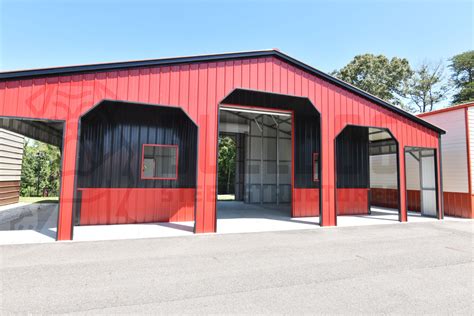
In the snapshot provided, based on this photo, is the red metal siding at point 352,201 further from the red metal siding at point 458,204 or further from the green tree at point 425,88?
the green tree at point 425,88

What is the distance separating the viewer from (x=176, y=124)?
31.1ft

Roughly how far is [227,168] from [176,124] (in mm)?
16985

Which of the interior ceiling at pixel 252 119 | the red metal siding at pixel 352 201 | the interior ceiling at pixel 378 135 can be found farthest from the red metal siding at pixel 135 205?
the interior ceiling at pixel 378 135

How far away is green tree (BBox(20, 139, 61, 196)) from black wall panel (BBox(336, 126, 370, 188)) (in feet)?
62.4

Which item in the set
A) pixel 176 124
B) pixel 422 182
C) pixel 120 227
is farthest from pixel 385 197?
pixel 120 227

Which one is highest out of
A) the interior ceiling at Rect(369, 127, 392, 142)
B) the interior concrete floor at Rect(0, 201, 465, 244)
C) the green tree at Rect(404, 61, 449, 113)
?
the green tree at Rect(404, 61, 449, 113)

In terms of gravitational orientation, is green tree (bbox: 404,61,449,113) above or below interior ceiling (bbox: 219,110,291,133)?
above

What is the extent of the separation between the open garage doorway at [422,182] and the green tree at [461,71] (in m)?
22.4

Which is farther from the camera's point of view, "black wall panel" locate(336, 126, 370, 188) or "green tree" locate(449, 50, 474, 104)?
"green tree" locate(449, 50, 474, 104)

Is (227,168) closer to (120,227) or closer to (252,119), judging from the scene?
(252,119)

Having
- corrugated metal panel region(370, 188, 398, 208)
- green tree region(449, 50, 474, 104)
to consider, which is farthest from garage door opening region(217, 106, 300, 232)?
green tree region(449, 50, 474, 104)

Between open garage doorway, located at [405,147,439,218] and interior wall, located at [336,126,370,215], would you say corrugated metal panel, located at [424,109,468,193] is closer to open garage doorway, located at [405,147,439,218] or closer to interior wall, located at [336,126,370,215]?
open garage doorway, located at [405,147,439,218]

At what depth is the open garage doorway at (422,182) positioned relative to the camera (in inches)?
453

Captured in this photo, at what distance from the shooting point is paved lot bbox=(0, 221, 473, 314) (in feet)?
10.7
